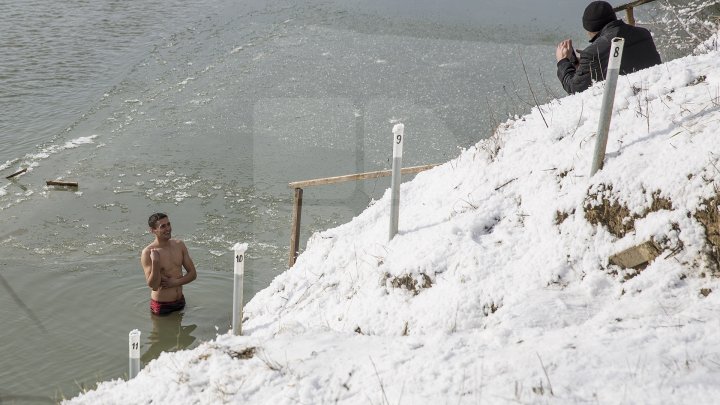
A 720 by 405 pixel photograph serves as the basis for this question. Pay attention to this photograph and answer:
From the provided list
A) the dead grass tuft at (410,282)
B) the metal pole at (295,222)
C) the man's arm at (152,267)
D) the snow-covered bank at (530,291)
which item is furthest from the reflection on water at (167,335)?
the dead grass tuft at (410,282)

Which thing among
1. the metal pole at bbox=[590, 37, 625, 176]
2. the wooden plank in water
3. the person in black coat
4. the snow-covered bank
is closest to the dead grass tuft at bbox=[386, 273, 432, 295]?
the snow-covered bank

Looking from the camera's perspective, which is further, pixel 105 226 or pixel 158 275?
pixel 105 226

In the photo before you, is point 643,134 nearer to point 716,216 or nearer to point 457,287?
point 716,216

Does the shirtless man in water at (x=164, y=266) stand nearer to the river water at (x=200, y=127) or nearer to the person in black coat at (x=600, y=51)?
the river water at (x=200, y=127)

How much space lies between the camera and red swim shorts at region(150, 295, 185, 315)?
28.9ft

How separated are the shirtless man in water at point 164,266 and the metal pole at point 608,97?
15.5ft

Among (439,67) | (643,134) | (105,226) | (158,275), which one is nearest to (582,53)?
(643,134)

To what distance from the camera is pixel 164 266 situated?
855 centimetres

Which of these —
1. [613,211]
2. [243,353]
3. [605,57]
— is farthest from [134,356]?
[605,57]

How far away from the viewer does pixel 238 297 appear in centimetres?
611

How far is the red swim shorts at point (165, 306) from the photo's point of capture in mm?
8797

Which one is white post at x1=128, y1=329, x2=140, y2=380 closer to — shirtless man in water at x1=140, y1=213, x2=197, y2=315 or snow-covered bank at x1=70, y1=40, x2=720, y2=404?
snow-covered bank at x1=70, y1=40, x2=720, y2=404

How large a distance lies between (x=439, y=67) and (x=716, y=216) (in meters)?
10.9

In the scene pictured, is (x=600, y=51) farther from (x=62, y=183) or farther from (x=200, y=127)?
(x=200, y=127)
